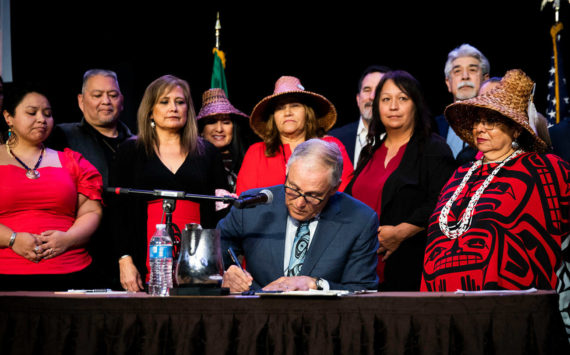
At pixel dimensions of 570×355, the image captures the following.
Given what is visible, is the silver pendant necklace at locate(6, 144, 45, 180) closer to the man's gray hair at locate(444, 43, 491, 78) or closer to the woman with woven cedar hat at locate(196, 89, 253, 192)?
the woman with woven cedar hat at locate(196, 89, 253, 192)

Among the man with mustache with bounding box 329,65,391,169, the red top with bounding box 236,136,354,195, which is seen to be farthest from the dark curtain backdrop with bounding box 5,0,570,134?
the red top with bounding box 236,136,354,195

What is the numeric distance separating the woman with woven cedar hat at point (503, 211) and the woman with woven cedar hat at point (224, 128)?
1.90m

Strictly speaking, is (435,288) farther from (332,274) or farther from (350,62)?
(350,62)

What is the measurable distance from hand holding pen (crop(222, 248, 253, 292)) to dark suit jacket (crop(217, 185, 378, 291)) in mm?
255

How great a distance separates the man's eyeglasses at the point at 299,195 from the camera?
2.74 meters

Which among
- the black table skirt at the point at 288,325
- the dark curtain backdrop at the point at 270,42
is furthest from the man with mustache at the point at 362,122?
the black table skirt at the point at 288,325

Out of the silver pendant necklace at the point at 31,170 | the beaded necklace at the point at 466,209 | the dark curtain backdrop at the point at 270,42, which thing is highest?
the dark curtain backdrop at the point at 270,42

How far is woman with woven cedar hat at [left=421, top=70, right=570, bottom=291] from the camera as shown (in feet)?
8.91

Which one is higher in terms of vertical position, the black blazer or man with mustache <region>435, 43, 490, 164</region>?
man with mustache <region>435, 43, 490, 164</region>

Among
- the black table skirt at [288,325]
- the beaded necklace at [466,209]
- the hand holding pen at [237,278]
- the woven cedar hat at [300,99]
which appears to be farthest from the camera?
the woven cedar hat at [300,99]

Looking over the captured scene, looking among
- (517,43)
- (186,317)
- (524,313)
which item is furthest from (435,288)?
(517,43)

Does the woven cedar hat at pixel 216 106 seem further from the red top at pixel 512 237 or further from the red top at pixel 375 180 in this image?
the red top at pixel 512 237

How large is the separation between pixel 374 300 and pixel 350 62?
4.17 metres

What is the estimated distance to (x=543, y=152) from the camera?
308 centimetres
